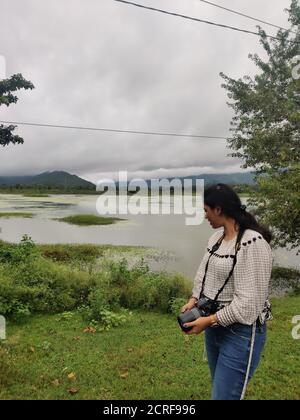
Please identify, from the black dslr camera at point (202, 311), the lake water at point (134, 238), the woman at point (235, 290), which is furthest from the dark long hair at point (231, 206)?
the lake water at point (134, 238)

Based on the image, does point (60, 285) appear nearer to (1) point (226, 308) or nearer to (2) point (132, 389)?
(2) point (132, 389)

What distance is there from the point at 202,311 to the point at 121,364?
355cm

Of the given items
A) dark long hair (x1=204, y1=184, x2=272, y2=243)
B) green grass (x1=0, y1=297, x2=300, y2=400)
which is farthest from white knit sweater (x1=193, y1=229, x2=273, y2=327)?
green grass (x1=0, y1=297, x2=300, y2=400)

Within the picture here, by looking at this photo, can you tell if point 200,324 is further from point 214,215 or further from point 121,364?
point 121,364

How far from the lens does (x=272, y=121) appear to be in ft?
55.8

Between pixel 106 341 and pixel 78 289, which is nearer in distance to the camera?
pixel 106 341

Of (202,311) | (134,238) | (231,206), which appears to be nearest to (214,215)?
(231,206)

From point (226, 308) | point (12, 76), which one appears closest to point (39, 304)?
point (226, 308)

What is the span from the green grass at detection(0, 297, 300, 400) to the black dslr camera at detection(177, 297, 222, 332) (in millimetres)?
2577

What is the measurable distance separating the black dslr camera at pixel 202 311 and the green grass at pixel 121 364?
2.58 m

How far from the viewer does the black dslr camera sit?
2811mm

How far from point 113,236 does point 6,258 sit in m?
19.3

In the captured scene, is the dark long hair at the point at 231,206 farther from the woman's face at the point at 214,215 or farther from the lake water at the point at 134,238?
the lake water at the point at 134,238

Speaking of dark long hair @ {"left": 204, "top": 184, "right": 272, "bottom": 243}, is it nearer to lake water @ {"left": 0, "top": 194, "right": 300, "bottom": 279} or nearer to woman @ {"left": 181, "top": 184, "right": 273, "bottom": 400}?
woman @ {"left": 181, "top": 184, "right": 273, "bottom": 400}
